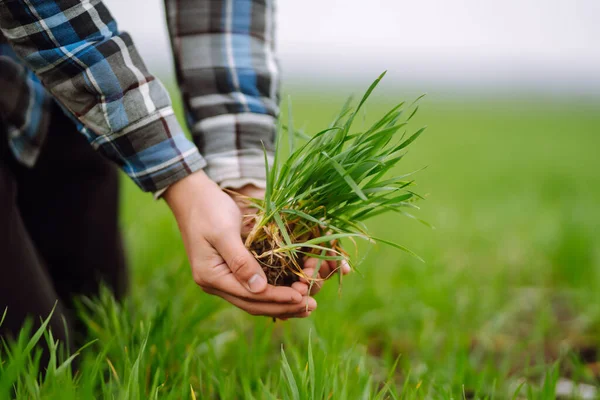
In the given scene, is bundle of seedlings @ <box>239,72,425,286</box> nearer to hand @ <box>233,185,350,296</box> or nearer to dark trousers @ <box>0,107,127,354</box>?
hand @ <box>233,185,350,296</box>

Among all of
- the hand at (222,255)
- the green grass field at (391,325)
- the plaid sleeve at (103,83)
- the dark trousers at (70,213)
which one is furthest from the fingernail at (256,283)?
the dark trousers at (70,213)

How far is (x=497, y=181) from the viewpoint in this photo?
224 inches

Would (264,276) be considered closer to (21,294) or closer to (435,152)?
(21,294)

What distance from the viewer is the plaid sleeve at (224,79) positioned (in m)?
1.41

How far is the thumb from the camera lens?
1072 millimetres

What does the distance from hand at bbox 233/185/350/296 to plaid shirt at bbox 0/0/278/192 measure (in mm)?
36

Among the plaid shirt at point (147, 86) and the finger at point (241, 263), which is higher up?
the plaid shirt at point (147, 86)

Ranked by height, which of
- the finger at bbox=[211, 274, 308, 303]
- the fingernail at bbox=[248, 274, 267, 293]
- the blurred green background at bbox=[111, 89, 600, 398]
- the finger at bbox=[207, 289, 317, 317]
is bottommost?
the blurred green background at bbox=[111, 89, 600, 398]

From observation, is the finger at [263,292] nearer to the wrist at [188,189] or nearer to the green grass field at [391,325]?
the green grass field at [391,325]

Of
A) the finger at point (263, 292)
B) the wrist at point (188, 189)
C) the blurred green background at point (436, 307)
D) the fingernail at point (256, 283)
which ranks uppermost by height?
the wrist at point (188, 189)

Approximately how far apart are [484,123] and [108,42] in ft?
41.7

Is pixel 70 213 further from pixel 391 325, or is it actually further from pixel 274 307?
pixel 391 325

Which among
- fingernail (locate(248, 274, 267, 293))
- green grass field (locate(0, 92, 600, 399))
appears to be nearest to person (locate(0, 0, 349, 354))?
fingernail (locate(248, 274, 267, 293))

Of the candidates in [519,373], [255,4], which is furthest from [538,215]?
[255,4]
